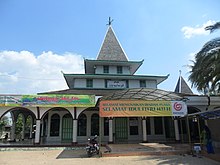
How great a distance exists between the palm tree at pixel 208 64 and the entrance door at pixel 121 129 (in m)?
8.50

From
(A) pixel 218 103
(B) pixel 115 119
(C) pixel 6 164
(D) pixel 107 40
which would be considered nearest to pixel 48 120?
(B) pixel 115 119

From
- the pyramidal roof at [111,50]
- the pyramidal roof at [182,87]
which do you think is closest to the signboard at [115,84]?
the pyramidal roof at [111,50]

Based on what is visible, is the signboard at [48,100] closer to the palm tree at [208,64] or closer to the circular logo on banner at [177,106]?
the circular logo on banner at [177,106]

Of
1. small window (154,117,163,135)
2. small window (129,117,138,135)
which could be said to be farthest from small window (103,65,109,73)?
small window (154,117,163,135)

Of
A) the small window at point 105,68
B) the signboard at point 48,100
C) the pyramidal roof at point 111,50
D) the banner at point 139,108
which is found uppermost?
the pyramidal roof at point 111,50

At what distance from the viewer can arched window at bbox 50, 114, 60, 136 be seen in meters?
18.9

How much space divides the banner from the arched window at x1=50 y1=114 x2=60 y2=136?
9.08 m

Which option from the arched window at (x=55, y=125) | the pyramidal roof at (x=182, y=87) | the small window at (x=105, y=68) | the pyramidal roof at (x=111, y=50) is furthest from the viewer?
the pyramidal roof at (x=182, y=87)

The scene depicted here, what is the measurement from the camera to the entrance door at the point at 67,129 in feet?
61.7

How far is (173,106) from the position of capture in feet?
41.8

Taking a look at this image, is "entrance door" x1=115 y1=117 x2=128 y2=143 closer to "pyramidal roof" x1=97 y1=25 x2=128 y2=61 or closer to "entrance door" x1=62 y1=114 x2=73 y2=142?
"entrance door" x1=62 y1=114 x2=73 y2=142

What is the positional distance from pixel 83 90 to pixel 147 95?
857cm

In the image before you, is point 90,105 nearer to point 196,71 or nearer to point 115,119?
point 115,119

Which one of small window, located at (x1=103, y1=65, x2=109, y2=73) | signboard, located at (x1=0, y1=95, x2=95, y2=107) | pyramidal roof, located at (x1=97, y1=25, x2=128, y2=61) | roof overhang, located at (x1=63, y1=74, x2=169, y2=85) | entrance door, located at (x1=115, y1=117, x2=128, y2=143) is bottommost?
entrance door, located at (x1=115, y1=117, x2=128, y2=143)
